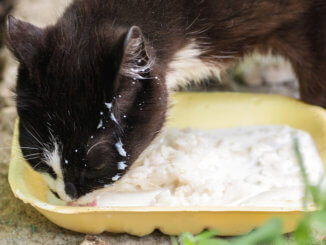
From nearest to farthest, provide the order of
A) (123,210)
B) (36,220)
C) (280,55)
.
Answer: (123,210) < (36,220) < (280,55)

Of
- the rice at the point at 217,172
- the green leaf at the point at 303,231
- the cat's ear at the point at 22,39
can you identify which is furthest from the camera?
the rice at the point at 217,172

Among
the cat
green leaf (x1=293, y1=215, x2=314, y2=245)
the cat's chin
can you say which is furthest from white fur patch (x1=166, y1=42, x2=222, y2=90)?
green leaf (x1=293, y1=215, x2=314, y2=245)

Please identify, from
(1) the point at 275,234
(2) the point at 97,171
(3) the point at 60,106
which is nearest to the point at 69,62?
(3) the point at 60,106

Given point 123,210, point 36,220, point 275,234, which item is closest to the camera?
point 275,234

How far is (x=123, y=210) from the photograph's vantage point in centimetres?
142

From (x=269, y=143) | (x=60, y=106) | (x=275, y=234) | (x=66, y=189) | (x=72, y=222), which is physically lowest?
(x=269, y=143)

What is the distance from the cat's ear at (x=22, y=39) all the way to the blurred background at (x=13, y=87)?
0.16 m

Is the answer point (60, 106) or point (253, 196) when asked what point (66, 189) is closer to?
point (60, 106)

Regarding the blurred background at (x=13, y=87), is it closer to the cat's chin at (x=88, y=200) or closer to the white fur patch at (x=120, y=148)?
the cat's chin at (x=88, y=200)

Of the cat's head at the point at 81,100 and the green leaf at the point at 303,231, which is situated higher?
the green leaf at the point at 303,231

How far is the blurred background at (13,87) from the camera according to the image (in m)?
1.61

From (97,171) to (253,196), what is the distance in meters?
0.54

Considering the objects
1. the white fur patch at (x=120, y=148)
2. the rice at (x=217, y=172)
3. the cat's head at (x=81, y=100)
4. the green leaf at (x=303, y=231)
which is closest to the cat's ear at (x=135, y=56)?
the cat's head at (x=81, y=100)

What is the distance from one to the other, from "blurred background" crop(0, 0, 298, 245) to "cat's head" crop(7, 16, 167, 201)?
0.56 feet
